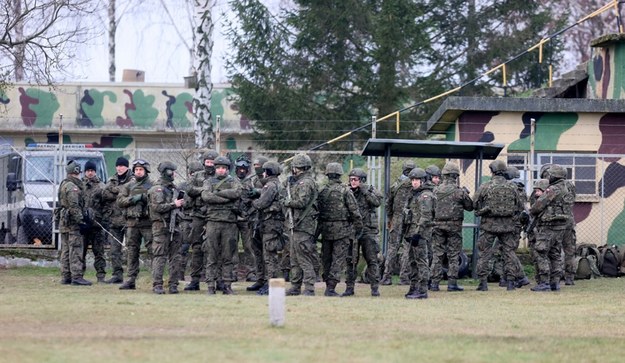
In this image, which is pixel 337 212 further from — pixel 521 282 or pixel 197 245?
pixel 521 282

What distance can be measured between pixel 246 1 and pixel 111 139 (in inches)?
516

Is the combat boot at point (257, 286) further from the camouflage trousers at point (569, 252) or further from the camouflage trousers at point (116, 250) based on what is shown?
the camouflage trousers at point (569, 252)

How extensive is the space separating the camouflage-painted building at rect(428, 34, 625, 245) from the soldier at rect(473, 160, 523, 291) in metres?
4.61

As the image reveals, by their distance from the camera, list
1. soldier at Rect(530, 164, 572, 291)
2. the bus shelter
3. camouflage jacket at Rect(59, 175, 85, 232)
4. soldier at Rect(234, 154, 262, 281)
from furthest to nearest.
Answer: the bus shelter, soldier at Rect(530, 164, 572, 291), camouflage jacket at Rect(59, 175, 85, 232), soldier at Rect(234, 154, 262, 281)

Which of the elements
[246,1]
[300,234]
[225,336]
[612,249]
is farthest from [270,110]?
[225,336]

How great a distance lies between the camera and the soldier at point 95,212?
20734 millimetres

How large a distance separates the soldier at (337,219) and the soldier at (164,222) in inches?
88.0

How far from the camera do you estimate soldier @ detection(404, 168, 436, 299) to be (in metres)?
18.5

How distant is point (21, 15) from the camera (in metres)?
23.8

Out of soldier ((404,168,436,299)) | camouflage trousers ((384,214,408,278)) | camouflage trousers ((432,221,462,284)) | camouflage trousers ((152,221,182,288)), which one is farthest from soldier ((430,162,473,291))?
camouflage trousers ((152,221,182,288))

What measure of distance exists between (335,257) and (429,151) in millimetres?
4586

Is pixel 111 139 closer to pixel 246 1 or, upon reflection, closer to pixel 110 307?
pixel 246 1

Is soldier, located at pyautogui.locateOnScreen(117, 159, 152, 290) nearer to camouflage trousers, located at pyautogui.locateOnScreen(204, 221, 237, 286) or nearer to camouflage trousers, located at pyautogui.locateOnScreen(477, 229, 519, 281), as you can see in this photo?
camouflage trousers, located at pyautogui.locateOnScreen(204, 221, 237, 286)

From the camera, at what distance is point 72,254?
2005 cm
